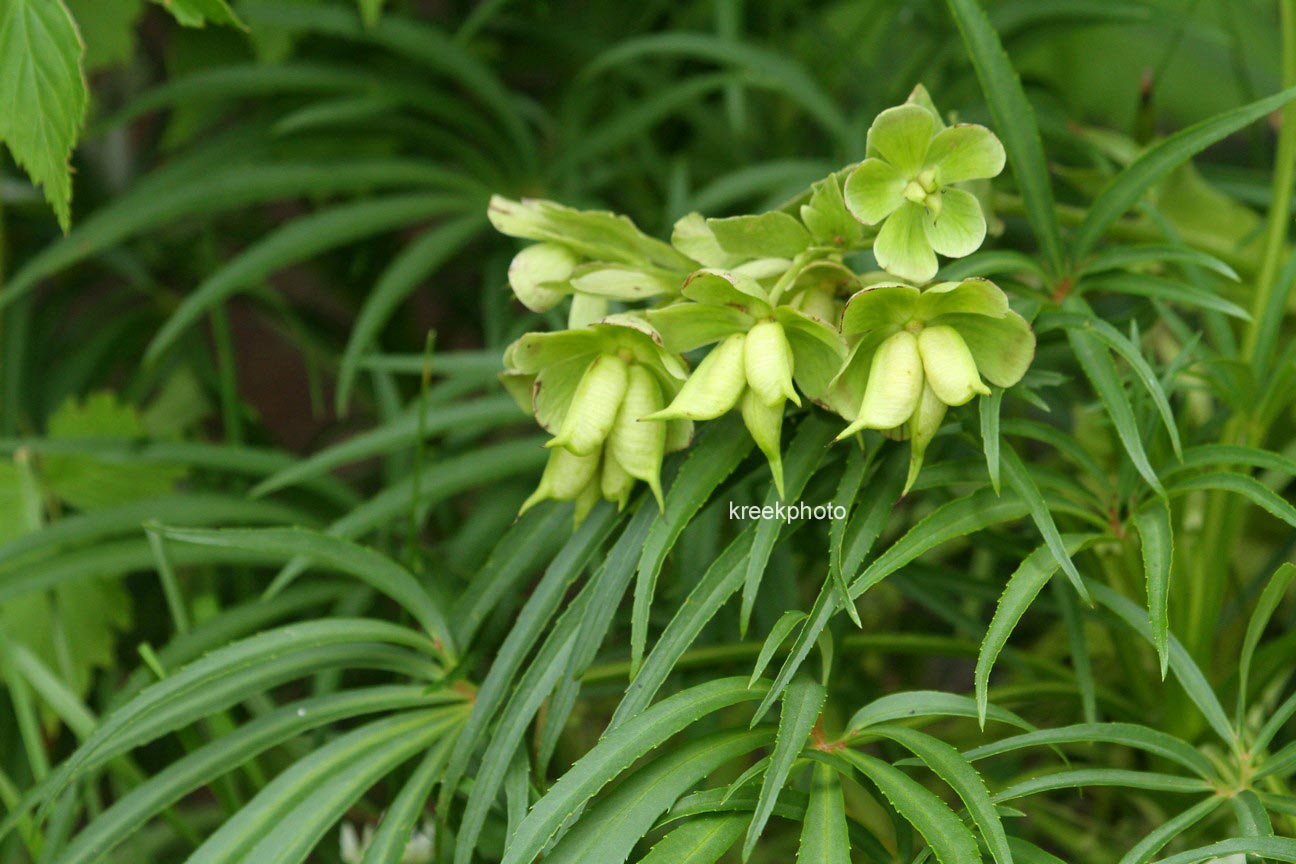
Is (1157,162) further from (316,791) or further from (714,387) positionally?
(316,791)

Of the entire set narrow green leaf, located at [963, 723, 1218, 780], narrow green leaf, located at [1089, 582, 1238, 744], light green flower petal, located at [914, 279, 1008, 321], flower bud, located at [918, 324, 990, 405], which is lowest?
narrow green leaf, located at [963, 723, 1218, 780]

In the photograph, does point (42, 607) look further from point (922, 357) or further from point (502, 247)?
point (922, 357)

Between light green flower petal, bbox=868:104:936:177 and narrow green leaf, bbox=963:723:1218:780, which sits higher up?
light green flower petal, bbox=868:104:936:177

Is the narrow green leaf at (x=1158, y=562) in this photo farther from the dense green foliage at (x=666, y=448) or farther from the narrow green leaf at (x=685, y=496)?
the narrow green leaf at (x=685, y=496)

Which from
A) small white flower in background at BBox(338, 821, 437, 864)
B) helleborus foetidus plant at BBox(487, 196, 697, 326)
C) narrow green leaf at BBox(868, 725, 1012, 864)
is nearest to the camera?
narrow green leaf at BBox(868, 725, 1012, 864)

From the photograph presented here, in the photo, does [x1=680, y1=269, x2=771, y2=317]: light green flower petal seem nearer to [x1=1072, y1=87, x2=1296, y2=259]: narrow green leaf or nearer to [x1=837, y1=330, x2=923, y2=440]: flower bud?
[x1=837, y1=330, x2=923, y2=440]: flower bud

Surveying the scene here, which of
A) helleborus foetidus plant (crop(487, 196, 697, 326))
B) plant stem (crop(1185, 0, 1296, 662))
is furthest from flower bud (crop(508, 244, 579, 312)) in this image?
plant stem (crop(1185, 0, 1296, 662))

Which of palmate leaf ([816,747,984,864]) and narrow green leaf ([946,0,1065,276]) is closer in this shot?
palmate leaf ([816,747,984,864])
